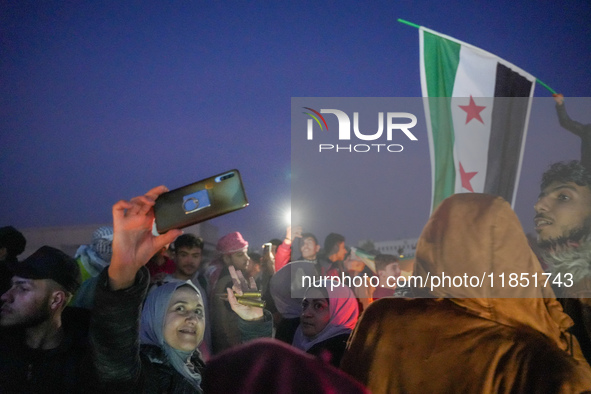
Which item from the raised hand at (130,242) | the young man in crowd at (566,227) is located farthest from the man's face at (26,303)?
the young man in crowd at (566,227)

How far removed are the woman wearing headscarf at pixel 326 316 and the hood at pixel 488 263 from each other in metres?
0.48

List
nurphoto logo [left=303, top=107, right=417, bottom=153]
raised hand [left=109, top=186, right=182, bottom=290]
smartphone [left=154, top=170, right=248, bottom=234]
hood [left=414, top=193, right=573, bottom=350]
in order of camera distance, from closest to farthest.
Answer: raised hand [left=109, top=186, right=182, bottom=290], smartphone [left=154, top=170, right=248, bottom=234], hood [left=414, top=193, right=573, bottom=350], nurphoto logo [left=303, top=107, right=417, bottom=153]

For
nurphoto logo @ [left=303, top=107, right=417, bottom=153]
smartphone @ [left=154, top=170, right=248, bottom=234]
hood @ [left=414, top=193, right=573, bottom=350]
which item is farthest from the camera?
nurphoto logo @ [left=303, top=107, right=417, bottom=153]

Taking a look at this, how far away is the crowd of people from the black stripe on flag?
185 mm

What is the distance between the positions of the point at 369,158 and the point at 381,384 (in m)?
0.90

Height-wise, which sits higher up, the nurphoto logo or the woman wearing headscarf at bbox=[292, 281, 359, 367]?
the nurphoto logo

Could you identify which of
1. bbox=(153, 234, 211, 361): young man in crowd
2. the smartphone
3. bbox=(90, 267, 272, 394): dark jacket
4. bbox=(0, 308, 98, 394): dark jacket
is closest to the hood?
the smartphone

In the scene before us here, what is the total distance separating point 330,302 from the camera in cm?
190

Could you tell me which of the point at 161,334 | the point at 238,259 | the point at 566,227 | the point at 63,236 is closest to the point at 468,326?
the point at 566,227

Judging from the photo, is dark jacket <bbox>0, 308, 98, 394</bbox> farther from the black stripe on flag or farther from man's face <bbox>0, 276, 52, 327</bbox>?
the black stripe on flag

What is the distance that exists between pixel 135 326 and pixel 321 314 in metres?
0.99

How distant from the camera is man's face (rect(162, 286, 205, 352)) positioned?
1.55 m

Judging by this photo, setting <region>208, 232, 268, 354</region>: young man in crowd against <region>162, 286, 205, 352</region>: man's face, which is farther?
<region>208, 232, 268, 354</region>: young man in crowd

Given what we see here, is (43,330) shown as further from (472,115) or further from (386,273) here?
(472,115)
